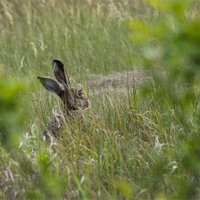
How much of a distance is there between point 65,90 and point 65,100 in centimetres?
10

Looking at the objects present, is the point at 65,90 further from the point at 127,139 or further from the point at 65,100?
the point at 127,139

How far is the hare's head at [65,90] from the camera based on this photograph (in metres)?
3.97

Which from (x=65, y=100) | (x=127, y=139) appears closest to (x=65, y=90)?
(x=65, y=100)

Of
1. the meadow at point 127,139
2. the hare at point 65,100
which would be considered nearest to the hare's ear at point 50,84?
the hare at point 65,100

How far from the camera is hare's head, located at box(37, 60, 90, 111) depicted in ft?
13.0

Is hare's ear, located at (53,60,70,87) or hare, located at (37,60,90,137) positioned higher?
hare's ear, located at (53,60,70,87)

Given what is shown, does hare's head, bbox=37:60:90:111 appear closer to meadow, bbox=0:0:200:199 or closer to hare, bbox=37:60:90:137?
hare, bbox=37:60:90:137

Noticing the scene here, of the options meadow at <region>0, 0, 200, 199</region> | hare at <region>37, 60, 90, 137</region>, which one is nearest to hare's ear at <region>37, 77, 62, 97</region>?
hare at <region>37, 60, 90, 137</region>

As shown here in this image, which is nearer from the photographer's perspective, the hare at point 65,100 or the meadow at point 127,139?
the meadow at point 127,139

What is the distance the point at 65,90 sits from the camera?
13.4 ft

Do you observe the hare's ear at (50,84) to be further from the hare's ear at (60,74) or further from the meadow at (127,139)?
the meadow at (127,139)

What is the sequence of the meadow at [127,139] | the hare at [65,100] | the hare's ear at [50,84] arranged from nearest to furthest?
the meadow at [127,139], the hare at [65,100], the hare's ear at [50,84]

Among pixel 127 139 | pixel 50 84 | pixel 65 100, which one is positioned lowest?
pixel 127 139

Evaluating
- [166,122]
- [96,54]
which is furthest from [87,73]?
[166,122]
